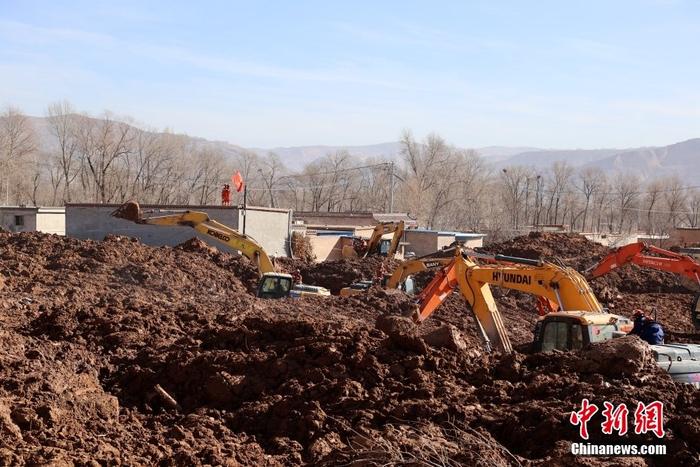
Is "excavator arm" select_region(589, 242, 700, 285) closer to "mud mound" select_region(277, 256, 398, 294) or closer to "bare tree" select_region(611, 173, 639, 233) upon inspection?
"mud mound" select_region(277, 256, 398, 294)


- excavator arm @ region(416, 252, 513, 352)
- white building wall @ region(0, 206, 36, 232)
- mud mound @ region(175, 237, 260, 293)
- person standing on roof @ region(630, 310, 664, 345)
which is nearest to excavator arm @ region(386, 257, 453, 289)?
excavator arm @ region(416, 252, 513, 352)

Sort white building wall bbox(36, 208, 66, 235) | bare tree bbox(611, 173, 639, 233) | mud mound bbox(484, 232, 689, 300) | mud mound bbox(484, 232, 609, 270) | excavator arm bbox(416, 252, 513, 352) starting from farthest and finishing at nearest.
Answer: bare tree bbox(611, 173, 639, 233) < white building wall bbox(36, 208, 66, 235) < mud mound bbox(484, 232, 609, 270) < mud mound bbox(484, 232, 689, 300) < excavator arm bbox(416, 252, 513, 352)

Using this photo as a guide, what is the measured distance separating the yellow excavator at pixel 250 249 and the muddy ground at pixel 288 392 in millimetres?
7116

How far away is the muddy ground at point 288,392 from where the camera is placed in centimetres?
847

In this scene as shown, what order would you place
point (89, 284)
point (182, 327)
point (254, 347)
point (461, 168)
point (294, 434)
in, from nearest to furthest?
point (294, 434), point (254, 347), point (182, 327), point (89, 284), point (461, 168)

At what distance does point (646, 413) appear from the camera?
8742mm

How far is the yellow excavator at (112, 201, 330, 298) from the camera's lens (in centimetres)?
2383

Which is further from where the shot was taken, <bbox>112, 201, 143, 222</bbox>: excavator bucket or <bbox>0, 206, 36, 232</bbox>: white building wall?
<bbox>0, 206, 36, 232</bbox>: white building wall

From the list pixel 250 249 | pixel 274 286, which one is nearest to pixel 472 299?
pixel 274 286

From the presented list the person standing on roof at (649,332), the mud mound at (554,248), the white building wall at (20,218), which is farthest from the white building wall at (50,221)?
the person standing on roof at (649,332)

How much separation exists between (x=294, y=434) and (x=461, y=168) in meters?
99.3

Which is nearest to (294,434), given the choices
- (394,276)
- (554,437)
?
(554,437)

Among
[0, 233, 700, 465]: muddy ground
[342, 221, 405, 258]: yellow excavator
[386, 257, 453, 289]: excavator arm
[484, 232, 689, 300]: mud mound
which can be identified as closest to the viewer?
[0, 233, 700, 465]: muddy ground

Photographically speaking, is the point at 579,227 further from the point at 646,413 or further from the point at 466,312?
the point at 646,413
